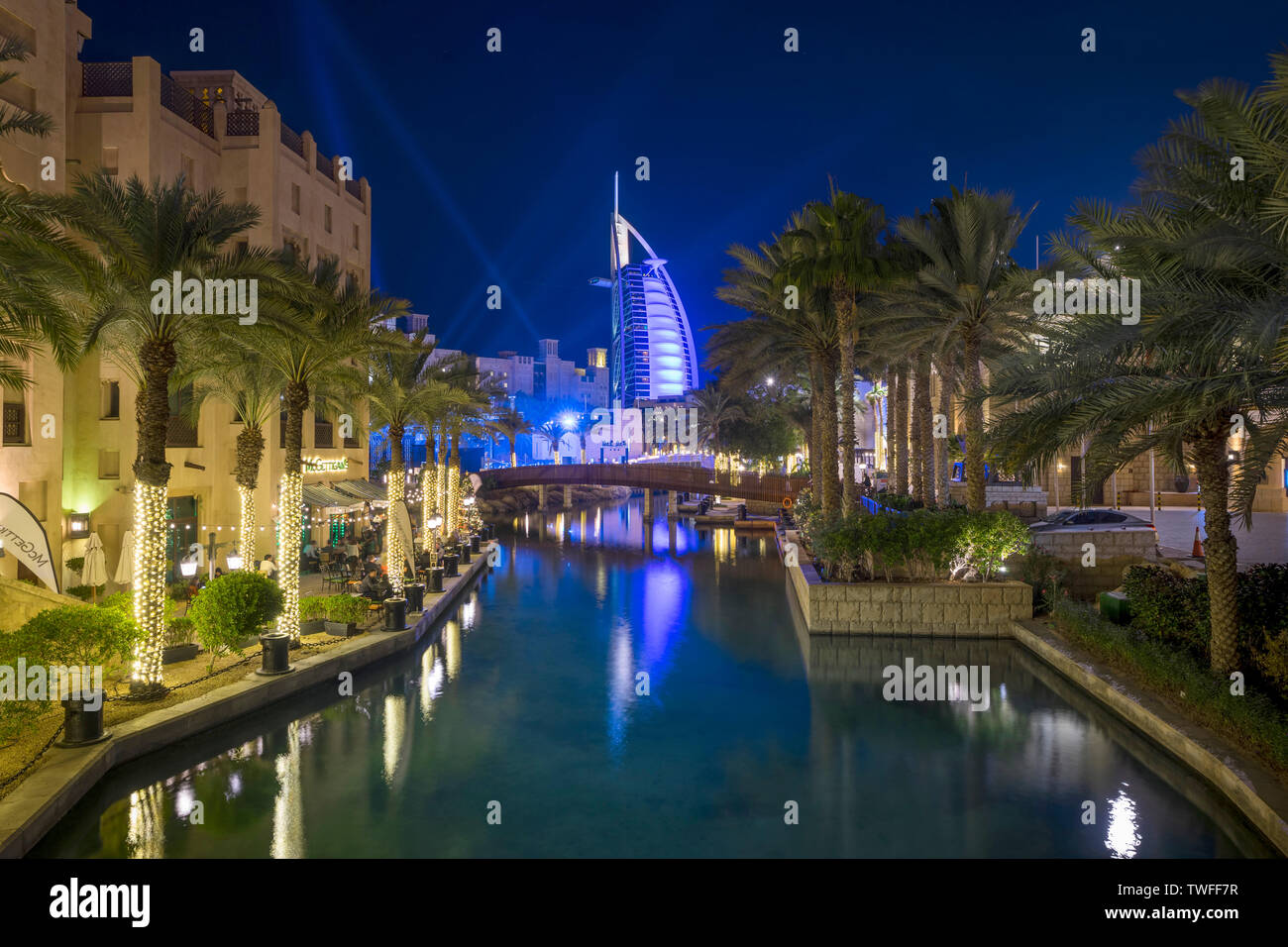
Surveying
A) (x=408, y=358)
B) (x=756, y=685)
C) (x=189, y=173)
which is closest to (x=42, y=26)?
(x=189, y=173)

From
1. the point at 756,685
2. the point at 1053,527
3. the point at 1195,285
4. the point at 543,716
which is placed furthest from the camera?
the point at 1053,527

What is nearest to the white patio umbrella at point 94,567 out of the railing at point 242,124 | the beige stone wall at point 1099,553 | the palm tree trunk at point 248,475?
the palm tree trunk at point 248,475

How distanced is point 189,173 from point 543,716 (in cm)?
2296

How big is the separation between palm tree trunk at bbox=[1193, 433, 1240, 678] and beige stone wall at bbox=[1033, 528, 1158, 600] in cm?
971

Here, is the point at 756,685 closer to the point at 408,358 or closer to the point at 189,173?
the point at 408,358

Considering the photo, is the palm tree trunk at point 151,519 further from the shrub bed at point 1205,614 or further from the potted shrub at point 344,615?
the shrub bed at point 1205,614

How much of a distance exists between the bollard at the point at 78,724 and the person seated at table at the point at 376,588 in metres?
9.48

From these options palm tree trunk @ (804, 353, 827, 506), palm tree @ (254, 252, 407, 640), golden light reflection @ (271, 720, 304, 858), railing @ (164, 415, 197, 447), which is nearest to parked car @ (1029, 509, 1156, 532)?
palm tree trunk @ (804, 353, 827, 506)

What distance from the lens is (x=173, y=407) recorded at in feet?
78.0

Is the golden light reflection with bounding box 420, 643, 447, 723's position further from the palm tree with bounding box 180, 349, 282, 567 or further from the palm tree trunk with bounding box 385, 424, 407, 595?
the palm tree with bounding box 180, 349, 282, 567

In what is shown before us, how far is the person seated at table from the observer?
63.8ft

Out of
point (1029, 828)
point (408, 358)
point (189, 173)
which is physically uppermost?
point (189, 173)

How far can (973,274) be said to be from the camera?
20812mm

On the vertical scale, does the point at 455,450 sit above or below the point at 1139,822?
above
